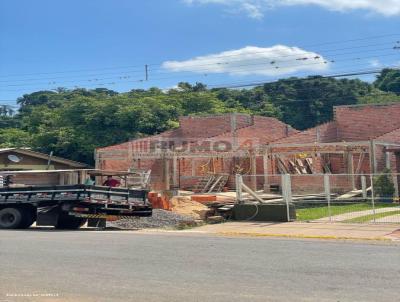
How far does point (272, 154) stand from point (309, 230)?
1785cm

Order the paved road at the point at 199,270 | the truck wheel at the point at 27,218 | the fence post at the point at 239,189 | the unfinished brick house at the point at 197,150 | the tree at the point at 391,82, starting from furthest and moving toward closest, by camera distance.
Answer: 1. the tree at the point at 391,82
2. the unfinished brick house at the point at 197,150
3. the fence post at the point at 239,189
4. the truck wheel at the point at 27,218
5. the paved road at the point at 199,270

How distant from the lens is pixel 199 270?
920cm

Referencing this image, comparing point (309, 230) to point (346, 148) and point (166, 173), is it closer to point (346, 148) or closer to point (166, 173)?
point (346, 148)

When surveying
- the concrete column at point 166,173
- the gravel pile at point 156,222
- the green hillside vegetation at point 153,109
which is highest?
the green hillside vegetation at point 153,109

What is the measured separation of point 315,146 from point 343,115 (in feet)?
30.3

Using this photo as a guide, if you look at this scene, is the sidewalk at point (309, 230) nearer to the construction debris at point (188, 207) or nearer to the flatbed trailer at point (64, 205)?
the construction debris at point (188, 207)

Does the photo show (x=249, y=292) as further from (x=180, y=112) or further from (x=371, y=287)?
(x=180, y=112)

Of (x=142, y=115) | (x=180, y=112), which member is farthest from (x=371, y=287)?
(x=180, y=112)

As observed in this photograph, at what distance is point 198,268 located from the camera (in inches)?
370

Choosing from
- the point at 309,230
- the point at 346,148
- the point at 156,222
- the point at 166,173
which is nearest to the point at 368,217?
the point at 309,230

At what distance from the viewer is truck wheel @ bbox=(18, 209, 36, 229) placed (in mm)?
18594

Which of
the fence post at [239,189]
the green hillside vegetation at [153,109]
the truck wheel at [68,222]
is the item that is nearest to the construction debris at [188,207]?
the fence post at [239,189]

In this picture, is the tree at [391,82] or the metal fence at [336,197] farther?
the tree at [391,82]

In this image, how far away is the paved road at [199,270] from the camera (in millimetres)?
7359
